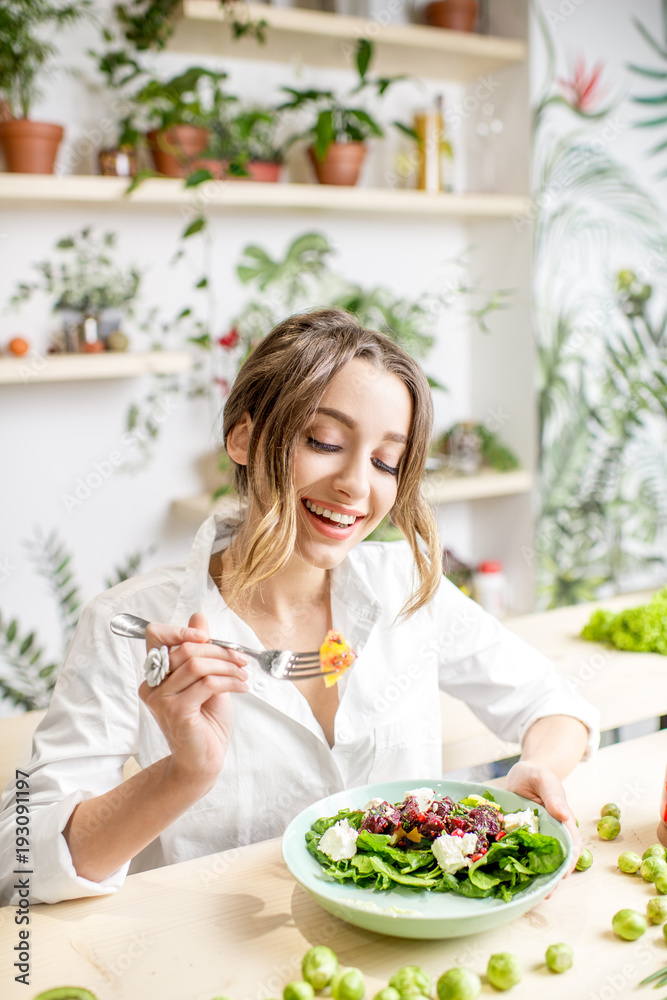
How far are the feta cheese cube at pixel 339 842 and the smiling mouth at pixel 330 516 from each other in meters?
0.42

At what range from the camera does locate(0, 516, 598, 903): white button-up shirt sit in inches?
43.8

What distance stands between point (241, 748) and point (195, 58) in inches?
93.0

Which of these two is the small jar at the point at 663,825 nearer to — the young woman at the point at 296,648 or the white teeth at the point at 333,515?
the young woman at the point at 296,648

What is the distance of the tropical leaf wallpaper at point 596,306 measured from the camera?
315cm

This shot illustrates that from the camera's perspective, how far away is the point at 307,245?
2.99m

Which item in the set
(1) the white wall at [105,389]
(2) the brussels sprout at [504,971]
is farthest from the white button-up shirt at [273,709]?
(1) the white wall at [105,389]

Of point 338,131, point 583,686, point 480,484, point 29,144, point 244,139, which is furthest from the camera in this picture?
point 480,484

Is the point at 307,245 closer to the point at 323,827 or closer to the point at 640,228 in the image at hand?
the point at 640,228

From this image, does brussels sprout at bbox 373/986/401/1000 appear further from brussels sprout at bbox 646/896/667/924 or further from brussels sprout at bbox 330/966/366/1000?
brussels sprout at bbox 646/896/667/924

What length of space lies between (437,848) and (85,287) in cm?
218

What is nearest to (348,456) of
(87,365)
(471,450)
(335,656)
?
(335,656)

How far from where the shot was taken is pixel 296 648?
138 centimetres

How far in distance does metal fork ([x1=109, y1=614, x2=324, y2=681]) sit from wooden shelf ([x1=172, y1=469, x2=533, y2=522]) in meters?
1.67

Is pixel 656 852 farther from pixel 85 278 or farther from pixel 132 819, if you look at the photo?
pixel 85 278
